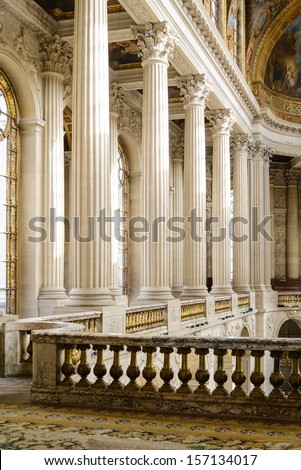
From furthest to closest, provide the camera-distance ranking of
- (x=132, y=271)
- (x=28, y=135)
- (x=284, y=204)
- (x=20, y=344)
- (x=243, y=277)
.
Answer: (x=284, y=204) < (x=243, y=277) < (x=132, y=271) < (x=28, y=135) < (x=20, y=344)

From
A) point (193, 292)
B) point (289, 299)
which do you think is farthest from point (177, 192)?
point (193, 292)

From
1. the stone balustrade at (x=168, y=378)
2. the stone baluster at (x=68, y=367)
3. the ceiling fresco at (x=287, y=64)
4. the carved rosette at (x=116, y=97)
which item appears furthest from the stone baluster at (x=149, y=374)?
the ceiling fresco at (x=287, y=64)

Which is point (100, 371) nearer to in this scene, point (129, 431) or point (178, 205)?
point (129, 431)

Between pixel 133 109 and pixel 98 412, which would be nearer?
pixel 98 412

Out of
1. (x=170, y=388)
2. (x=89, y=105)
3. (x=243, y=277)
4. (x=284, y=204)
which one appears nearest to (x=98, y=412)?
(x=170, y=388)

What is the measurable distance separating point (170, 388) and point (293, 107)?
28161 millimetres

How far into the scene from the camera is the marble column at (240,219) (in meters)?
26.9

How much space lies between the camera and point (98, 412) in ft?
21.5

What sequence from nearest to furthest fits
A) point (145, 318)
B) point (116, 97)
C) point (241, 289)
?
1. point (145, 318)
2. point (116, 97)
3. point (241, 289)

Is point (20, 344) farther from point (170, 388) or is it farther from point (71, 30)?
point (71, 30)

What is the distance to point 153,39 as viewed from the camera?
15.6 metres

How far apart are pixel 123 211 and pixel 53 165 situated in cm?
871

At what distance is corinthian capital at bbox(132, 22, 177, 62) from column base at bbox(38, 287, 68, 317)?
6.22m

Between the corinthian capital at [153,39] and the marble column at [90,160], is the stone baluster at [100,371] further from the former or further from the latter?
the corinthian capital at [153,39]
